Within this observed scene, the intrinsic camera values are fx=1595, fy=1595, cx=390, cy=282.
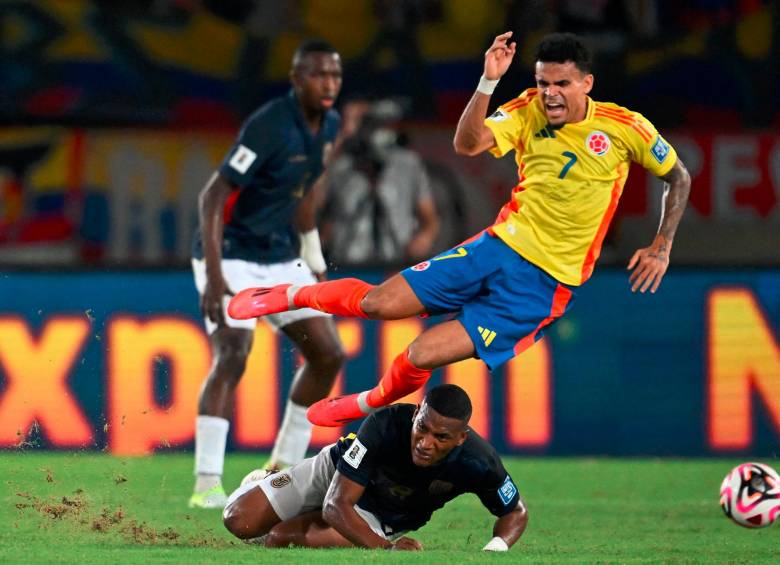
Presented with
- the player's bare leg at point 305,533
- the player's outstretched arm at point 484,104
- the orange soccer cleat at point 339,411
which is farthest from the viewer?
the orange soccer cleat at point 339,411

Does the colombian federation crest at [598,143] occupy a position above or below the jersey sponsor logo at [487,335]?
above

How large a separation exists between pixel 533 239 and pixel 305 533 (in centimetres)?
167

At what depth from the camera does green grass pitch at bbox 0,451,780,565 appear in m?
6.48

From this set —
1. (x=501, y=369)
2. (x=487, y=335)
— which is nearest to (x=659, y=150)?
(x=487, y=335)

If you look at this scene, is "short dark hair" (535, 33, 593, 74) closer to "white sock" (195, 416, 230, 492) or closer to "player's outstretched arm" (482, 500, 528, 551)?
"player's outstretched arm" (482, 500, 528, 551)

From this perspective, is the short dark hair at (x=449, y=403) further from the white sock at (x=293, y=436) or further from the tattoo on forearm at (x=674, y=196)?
the white sock at (x=293, y=436)

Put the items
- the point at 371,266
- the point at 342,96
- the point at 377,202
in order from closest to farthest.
Answer: 1. the point at 371,266
2. the point at 377,202
3. the point at 342,96

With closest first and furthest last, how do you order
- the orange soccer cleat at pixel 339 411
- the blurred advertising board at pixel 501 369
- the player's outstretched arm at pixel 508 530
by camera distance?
the player's outstretched arm at pixel 508 530, the orange soccer cleat at pixel 339 411, the blurred advertising board at pixel 501 369

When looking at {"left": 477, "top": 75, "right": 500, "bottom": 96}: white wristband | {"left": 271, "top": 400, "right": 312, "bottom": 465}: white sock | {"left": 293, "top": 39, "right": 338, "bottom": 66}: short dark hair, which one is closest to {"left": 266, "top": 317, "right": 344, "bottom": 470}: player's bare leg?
{"left": 271, "top": 400, "right": 312, "bottom": 465}: white sock

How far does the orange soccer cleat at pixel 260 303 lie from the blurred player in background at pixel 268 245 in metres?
0.38

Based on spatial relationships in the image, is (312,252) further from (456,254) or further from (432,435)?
(432,435)

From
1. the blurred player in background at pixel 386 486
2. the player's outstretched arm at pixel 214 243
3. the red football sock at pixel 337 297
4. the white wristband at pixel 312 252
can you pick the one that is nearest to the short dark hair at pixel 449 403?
the blurred player in background at pixel 386 486

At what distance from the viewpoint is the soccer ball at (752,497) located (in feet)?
22.9

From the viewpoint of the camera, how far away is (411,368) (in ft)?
23.9
